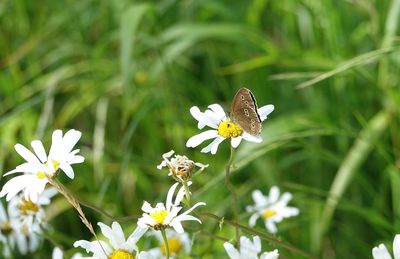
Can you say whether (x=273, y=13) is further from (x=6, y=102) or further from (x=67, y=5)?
(x=6, y=102)

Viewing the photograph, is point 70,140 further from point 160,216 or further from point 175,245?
point 175,245

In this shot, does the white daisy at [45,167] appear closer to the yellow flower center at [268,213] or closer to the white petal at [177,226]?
the white petal at [177,226]

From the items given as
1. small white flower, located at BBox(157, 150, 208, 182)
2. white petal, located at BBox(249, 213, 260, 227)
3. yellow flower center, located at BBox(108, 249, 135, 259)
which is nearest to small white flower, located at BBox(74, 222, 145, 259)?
yellow flower center, located at BBox(108, 249, 135, 259)

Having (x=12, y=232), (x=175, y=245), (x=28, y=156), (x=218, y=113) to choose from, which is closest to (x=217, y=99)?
(x=175, y=245)

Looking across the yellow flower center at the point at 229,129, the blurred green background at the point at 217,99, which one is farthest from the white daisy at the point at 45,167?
the blurred green background at the point at 217,99

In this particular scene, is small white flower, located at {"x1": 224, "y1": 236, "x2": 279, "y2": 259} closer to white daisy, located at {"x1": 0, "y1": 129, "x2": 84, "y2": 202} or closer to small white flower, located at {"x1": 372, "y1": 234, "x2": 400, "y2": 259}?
small white flower, located at {"x1": 372, "y1": 234, "x2": 400, "y2": 259}

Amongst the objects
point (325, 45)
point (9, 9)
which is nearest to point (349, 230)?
point (325, 45)
